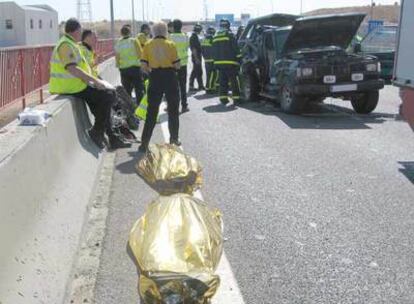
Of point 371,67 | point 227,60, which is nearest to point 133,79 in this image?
point 227,60

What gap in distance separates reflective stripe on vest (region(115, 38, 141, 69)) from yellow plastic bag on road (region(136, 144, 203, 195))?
596cm

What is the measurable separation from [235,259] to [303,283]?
0.64 m

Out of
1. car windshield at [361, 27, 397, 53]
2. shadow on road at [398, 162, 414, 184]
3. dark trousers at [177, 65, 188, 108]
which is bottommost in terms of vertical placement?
shadow on road at [398, 162, 414, 184]

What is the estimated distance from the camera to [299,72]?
467 inches

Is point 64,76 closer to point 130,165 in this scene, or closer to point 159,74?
point 130,165

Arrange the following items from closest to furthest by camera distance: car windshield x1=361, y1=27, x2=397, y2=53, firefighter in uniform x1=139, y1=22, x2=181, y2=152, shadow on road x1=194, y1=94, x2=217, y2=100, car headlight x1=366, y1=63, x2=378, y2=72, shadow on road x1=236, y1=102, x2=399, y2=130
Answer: firefighter in uniform x1=139, y1=22, x2=181, y2=152, shadow on road x1=236, y1=102, x2=399, y2=130, car headlight x1=366, y1=63, x2=378, y2=72, shadow on road x1=194, y1=94, x2=217, y2=100, car windshield x1=361, y1=27, x2=397, y2=53

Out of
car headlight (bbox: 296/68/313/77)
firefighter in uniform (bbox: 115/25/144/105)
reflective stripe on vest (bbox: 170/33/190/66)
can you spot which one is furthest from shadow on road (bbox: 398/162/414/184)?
reflective stripe on vest (bbox: 170/33/190/66)

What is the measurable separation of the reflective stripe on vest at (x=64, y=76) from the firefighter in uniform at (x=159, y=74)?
1400 millimetres

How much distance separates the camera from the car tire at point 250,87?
14.6m

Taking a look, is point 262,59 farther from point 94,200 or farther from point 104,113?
point 94,200

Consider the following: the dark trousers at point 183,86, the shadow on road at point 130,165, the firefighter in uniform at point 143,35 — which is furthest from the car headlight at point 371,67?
the shadow on road at point 130,165

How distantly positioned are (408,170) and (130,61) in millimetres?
6352

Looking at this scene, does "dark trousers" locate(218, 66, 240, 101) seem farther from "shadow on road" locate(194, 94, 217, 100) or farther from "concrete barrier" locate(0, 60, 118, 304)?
"concrete barrier" locate(0, 60, 118, 304)

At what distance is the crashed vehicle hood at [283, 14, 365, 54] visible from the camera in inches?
486
